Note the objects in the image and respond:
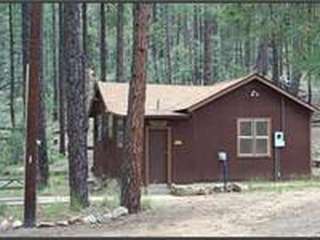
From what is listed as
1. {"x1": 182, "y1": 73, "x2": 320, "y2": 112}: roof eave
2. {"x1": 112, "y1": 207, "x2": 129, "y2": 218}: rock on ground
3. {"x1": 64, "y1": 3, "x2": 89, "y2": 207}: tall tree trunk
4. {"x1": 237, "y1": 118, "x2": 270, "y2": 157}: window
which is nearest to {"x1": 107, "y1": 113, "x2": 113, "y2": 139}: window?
{"x1": 182, "y1": 73, "x2": 320, "y2": 112}: roof eave

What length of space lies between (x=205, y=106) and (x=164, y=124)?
5.28 feet

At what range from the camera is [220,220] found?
44.9ft

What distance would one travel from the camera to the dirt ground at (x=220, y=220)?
12.1 metres

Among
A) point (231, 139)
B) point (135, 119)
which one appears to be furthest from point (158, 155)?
point (135, 119)

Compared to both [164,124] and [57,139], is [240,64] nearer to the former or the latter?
[57,139]

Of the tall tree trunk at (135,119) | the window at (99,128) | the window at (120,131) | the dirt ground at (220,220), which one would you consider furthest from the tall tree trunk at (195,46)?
the tall tree trunk at (135,119)

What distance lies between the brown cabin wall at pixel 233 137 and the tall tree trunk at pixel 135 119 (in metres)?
8.28

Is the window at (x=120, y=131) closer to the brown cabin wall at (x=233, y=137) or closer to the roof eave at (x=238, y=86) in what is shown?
the brown cabin wall at (x=233, y=137)

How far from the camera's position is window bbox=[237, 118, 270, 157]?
24938 mm

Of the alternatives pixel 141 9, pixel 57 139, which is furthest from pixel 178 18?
pixel 141 9

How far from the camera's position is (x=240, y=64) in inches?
2438

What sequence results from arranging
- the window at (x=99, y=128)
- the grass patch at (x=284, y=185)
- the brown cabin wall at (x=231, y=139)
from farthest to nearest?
the window at (x=99, y=128) → the brown cabin wall at (x=231, y=139) → the grass patch at (x=284, y=185)

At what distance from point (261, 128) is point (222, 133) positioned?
4.70 ft

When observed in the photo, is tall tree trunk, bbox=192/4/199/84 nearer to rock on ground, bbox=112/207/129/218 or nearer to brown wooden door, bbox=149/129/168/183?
brown wooden door, bbox=149/129/168/183
